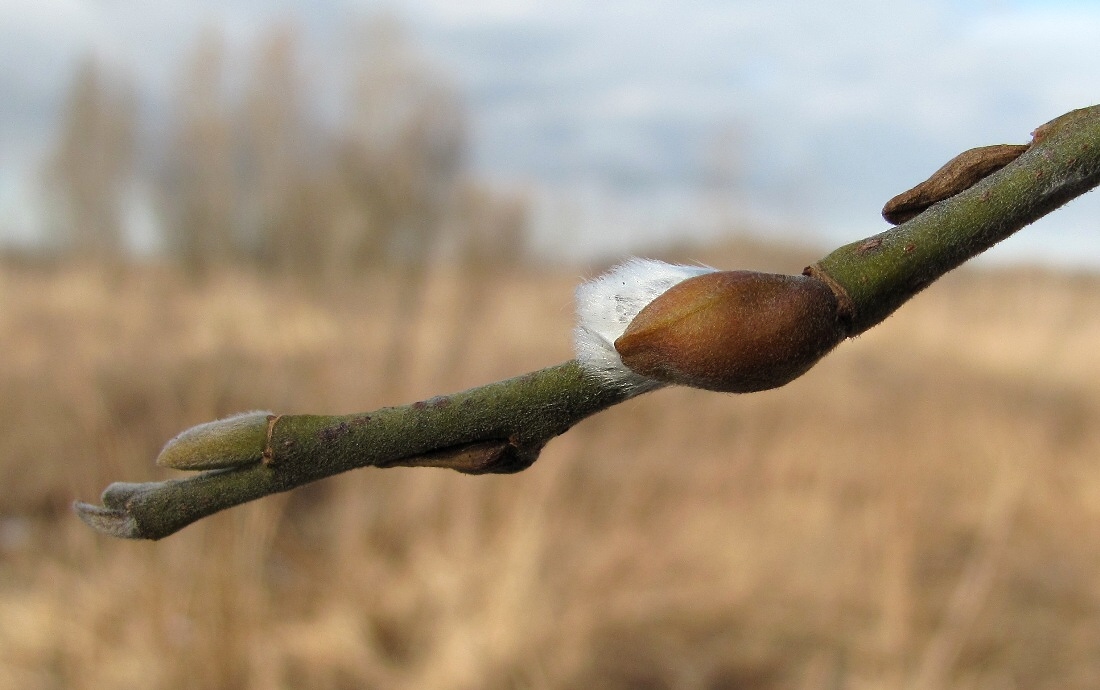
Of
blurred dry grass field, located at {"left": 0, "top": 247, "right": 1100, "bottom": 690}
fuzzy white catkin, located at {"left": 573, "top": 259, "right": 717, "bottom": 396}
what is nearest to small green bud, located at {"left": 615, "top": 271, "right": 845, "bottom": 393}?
fuzzy white catkin, located at {"left": 573, "top": 259, "right": 717, "bottom": 396}

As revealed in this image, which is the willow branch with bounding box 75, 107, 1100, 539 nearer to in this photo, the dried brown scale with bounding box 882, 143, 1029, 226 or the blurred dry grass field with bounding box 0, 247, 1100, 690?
the dried brown scale with bounding box 882, 143, 1029, 226

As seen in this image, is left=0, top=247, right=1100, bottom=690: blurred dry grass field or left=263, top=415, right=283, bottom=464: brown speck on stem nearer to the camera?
left=263, top=415, right=283, bottom=464: brown speck on stem

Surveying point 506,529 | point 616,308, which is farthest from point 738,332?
point 506,529

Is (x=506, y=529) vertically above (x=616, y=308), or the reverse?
(x=616, y=308)

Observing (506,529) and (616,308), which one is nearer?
(616,308)

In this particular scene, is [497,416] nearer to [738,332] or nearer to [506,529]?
[738,332]

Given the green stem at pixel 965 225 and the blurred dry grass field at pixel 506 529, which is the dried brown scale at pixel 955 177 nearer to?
the green stem at pixel 965 225

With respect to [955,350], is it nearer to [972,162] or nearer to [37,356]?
[37,356]
